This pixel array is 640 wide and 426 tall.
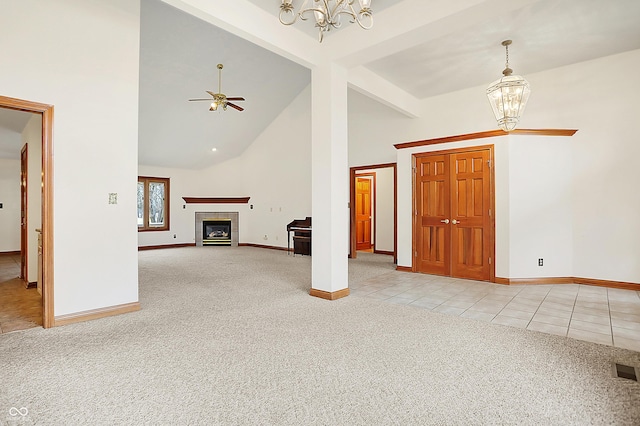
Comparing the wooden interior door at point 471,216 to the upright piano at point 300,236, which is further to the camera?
the upright piano at point 300,236

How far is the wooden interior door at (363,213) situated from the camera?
30.7 ft

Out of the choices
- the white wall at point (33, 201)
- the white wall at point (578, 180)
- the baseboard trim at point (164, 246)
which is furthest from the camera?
the baseboard trim at point (164, 246)

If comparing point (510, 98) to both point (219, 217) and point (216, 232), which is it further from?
point (216, 232)

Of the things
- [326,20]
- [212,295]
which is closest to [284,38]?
[326,20]

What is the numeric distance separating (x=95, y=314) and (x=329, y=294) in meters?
2.48

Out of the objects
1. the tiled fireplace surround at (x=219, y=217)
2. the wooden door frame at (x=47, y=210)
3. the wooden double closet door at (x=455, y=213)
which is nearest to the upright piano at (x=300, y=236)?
the tiled fireplace surround at (x=219, y=217)

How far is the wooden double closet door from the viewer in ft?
17.0

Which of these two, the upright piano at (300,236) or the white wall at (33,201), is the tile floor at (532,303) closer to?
the upright piano at (300,236)

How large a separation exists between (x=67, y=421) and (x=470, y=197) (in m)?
5.34

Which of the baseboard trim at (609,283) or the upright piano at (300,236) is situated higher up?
the upright piano at (300,236)

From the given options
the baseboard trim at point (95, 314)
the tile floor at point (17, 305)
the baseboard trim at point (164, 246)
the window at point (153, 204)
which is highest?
the window at point (153, 204)

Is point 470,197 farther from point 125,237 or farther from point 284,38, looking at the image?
point 125,237

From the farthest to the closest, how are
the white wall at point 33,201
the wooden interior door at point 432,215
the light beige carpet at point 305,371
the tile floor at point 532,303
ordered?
the wooden interior door at point 432,215
the white wall at point 33,201
the tile floor at point 532,303
the light beige carpet at point 305,371

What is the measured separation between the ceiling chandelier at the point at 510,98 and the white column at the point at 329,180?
1.82 meters
